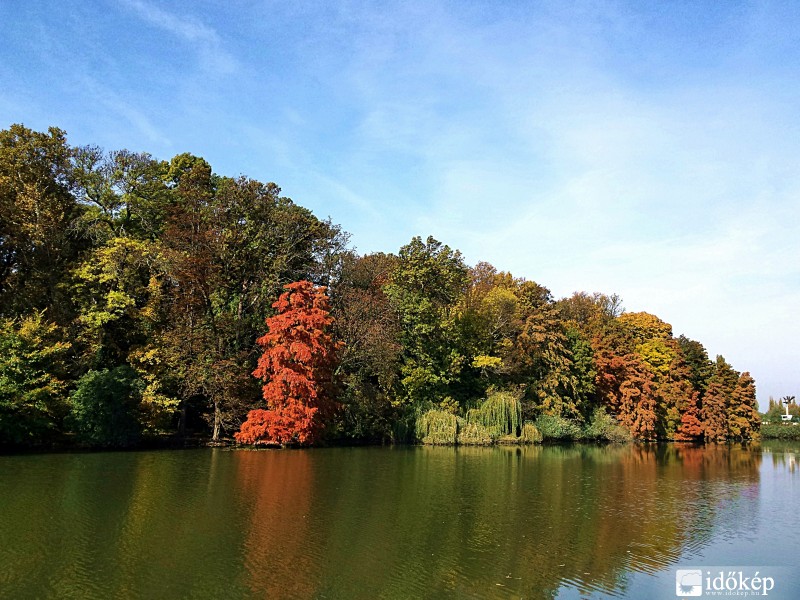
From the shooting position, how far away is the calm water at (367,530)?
10.3 metres

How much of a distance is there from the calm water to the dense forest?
229 inches

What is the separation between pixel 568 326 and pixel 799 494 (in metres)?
29.3

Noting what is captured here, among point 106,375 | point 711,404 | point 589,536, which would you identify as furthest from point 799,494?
point 711,404

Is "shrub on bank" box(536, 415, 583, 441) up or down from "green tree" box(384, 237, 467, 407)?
down

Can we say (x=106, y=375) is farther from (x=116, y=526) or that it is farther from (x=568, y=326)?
(x=568, y=326)

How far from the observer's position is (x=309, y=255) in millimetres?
40094

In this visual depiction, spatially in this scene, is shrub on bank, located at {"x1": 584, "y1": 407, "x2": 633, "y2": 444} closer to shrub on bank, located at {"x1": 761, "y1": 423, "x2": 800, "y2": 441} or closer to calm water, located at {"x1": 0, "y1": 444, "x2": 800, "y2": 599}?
calm water, located at {"x1": 0, "y1": 444, "x2": 800, "y2": 599}

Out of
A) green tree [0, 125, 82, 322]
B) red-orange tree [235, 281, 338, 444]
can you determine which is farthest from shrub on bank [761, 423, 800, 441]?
green tree [0, 125, 82, 322]

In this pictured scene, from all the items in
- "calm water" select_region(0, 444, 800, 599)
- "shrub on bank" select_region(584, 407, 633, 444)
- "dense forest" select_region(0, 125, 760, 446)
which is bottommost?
"calm water" select_region(0, 444, 800, 599)

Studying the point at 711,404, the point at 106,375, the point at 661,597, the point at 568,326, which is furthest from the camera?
the point at 711,404

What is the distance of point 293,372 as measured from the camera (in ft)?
106

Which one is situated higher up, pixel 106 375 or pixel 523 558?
pixel 106 375

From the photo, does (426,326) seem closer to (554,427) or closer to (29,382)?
(554,427)

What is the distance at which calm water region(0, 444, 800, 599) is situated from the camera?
10258 mm
